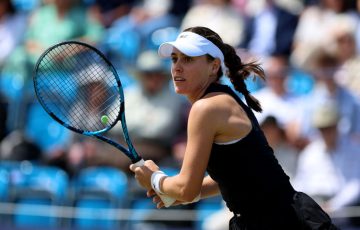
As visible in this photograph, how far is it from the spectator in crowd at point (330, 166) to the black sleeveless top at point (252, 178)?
299 cm

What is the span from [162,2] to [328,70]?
98.9 inches

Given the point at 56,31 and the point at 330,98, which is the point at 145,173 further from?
the point at 56,31

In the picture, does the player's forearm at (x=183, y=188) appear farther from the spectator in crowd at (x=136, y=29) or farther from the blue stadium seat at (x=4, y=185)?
the spectator in crowd at (x=136, y=29)

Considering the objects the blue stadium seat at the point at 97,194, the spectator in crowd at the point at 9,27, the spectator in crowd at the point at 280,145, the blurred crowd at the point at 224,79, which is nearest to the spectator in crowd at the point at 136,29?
the blurred crowd at the point at 224,79

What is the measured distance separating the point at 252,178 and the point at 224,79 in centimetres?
364

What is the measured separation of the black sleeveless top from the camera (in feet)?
14.8

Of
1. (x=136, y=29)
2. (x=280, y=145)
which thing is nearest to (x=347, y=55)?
(x=280, y=145)

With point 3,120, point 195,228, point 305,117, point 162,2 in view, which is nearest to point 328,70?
point 305,117

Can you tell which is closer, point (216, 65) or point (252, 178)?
point (252, 178)

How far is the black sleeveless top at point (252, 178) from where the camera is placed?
4508mm

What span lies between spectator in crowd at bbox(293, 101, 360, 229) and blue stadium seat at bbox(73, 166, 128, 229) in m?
1.63

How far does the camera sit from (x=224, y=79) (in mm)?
8102

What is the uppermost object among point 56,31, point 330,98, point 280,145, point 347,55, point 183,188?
point 56,31

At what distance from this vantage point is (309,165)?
25.0 ft
